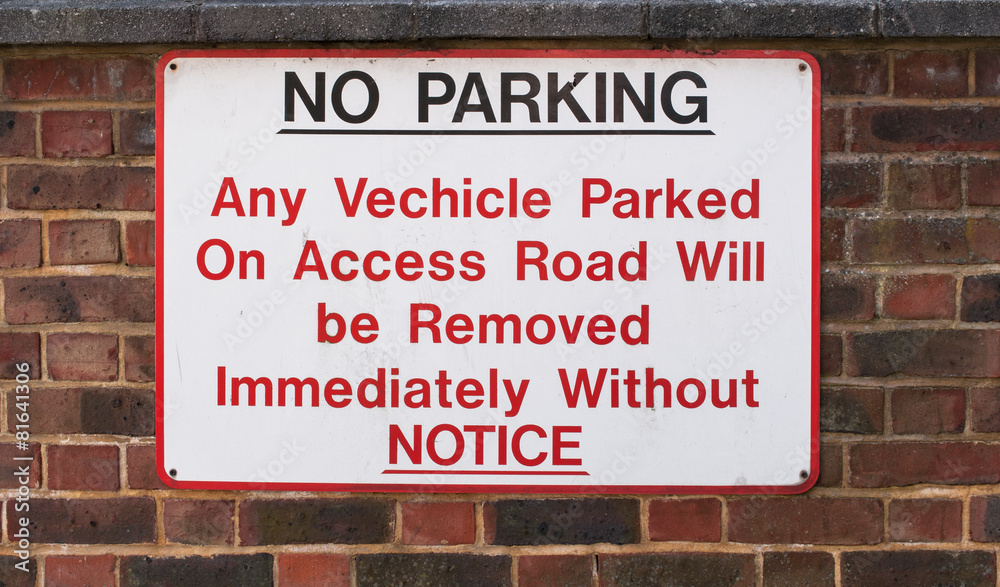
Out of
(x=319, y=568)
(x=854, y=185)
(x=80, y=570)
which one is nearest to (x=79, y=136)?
(x=80, y=570)

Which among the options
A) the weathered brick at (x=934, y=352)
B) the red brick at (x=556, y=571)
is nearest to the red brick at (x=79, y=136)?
the red brick at (x=556, y=571)

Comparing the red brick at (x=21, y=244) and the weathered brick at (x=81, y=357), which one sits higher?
the red brick at (x=21, y=244)

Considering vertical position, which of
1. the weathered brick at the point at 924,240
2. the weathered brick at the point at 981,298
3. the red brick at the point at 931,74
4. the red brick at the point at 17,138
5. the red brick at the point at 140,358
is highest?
the red brick at the point at 931,74

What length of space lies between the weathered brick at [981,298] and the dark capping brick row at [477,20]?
47 centimetres

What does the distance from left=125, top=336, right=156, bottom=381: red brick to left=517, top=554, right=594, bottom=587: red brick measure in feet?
2.75

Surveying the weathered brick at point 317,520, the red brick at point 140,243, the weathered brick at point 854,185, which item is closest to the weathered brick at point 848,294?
the weathered brick at point 854,185

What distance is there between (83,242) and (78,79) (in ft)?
1.08

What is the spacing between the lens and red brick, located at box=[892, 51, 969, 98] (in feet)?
4.36

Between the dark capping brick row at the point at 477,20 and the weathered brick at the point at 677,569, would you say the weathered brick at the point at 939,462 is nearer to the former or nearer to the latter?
the weathered brick at the point at 677,569

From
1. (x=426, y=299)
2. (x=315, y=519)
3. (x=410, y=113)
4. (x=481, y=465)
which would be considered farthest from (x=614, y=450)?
(x=410, y=113)

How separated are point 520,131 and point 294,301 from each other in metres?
0.56

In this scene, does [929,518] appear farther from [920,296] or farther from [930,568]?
[920,296]

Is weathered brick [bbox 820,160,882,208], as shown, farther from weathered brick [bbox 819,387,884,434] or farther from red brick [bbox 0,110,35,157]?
red brick [bbox 0,110,35,157]

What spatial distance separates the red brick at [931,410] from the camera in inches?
52.7
